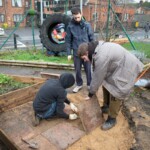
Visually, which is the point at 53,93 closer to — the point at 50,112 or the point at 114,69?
the point at 50,112

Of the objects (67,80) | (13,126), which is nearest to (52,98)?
(67,80)

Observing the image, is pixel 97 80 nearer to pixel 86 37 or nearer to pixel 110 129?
pixel 110 129

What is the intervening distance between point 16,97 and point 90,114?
1618 millimetres

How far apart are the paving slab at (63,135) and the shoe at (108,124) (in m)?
0.39

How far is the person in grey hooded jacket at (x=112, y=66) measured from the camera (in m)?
3.06

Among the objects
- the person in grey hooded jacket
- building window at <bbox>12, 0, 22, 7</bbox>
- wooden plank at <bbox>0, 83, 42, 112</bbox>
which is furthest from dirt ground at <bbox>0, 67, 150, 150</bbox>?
building window at <bbox>12, 0, 22, 7</bbox>

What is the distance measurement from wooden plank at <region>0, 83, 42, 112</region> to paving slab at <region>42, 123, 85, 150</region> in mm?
1124

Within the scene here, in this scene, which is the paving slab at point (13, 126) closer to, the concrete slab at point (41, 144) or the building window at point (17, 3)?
the concrete slab at point (41, 144)

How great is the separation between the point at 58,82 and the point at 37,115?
2.38ft

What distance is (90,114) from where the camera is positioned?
3.65m

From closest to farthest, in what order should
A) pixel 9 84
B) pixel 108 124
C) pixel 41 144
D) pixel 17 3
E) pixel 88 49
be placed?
pixel 88 49 < pixel 41 144 < pixel 108 124 < pixel 9 84 < pixel 17 3

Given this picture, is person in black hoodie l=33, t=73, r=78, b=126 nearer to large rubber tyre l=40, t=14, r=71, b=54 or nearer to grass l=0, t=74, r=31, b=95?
grass l=0, t=74, r=31, b=95

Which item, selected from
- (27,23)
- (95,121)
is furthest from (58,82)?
(27,23)

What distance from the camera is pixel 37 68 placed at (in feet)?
24.5
